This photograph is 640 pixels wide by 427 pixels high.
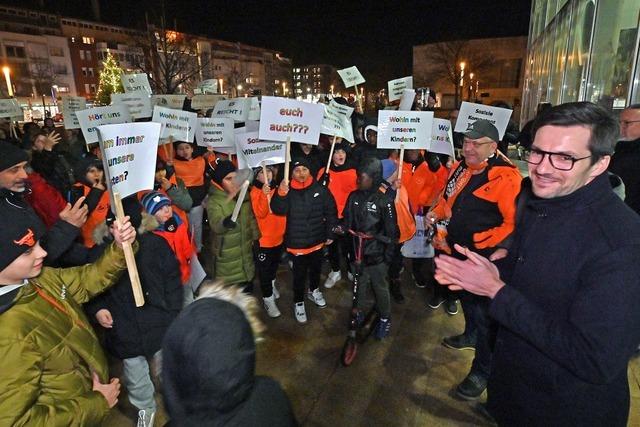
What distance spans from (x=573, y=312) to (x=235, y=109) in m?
7.34

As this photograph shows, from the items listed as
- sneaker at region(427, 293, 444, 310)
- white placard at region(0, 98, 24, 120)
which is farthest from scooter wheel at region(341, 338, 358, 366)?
white placard at region(0, 98, 24, 120)

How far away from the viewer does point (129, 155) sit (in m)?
2.64

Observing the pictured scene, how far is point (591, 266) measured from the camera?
1.67m

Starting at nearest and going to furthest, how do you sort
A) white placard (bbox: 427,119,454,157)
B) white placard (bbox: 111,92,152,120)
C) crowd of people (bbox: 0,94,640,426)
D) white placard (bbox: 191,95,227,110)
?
crowd of people (bbox: 0,94,640,426)
white placard (bbox: 427,119,454,157)
white placard (bbox: 111,92,152,120)
white placard (bbox: 191,95,227,110)

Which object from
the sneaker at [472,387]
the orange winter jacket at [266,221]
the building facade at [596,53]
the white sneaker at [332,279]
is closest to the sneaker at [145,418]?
the orange winter jacket at [266,221]

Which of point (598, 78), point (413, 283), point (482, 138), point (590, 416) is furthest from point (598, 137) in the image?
point (598, 78)

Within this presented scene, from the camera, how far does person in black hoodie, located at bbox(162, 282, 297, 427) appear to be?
1194 millimetres

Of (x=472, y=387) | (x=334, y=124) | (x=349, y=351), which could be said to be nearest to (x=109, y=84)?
(x=334, y=124)

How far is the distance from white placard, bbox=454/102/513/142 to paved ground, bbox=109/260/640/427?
8.07 feet

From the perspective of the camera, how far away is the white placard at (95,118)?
5.49 m

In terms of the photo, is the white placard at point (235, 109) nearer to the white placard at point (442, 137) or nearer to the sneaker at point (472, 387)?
the white placard at point (442, 137)

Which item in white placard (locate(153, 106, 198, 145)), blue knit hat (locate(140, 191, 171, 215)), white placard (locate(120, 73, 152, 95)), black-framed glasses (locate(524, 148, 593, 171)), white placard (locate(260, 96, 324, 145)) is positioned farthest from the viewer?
white placard (locate(120, 73, 152, 95))

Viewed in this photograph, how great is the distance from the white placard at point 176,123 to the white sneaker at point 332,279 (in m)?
3.02

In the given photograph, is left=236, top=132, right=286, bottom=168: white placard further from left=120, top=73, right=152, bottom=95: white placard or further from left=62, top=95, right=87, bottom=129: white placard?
left=120, top=73, right=152, bottom=95: white placard
